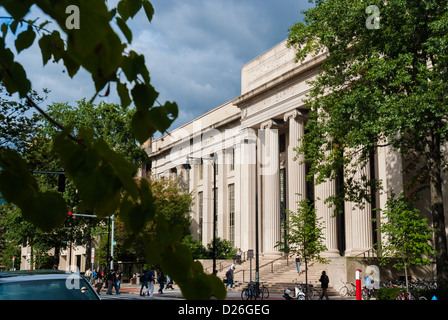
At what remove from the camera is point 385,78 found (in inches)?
998

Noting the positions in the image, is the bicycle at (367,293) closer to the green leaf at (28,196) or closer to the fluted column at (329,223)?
the fluted column at (329,223)

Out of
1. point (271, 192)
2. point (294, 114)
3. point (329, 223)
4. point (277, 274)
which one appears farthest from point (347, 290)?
point (294, 114)

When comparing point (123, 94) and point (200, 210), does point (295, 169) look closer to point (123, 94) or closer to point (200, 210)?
point (200, 210)

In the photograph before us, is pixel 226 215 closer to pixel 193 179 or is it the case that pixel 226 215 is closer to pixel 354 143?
pixel 193 179

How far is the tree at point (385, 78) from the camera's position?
23.1 metres

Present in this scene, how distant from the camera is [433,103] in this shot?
2273 cm

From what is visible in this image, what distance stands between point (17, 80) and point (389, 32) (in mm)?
24881

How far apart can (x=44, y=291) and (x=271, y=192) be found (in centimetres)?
4466

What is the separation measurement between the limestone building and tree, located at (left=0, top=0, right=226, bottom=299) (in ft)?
116

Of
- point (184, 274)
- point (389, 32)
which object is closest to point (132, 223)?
point (184, 274)

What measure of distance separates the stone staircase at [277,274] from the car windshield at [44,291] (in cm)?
2975

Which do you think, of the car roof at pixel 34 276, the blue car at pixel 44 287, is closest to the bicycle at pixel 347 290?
the car roof at pixel 34 276

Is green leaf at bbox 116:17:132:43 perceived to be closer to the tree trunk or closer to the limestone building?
the tree trunk

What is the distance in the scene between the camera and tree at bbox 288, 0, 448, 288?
2314cm
